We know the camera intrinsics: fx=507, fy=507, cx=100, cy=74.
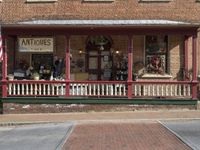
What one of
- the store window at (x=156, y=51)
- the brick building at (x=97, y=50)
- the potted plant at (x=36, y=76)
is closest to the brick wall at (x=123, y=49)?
the brick building at (x=97, y=50)

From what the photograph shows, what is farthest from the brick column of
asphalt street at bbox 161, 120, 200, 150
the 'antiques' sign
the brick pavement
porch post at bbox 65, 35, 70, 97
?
asphalt street at bbox 161, 120, 200, 150

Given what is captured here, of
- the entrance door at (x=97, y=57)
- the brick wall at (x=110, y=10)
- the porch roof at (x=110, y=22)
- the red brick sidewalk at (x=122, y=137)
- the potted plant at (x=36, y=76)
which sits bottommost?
the red brick sidewalk at (x=122, y=137)

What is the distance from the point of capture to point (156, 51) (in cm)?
2489

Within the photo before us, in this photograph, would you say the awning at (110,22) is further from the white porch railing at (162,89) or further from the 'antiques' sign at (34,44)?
the white porch railing at (162,89)

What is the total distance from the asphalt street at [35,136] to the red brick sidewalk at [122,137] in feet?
1.13

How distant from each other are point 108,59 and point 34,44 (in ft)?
12.4

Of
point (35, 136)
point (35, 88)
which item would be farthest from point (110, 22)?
point (35, 136)

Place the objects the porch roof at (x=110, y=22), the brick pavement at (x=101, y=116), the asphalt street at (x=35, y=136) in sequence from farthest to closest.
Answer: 1. the porch roof at (x=110, y=22)
2. the brick pavement at (x=101, y=116)
3. the asphalt street at (x=35, y=136)

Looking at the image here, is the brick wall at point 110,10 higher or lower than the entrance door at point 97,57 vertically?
higher

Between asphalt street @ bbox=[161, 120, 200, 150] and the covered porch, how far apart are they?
13.7ft

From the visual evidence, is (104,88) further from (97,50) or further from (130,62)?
(97,50)

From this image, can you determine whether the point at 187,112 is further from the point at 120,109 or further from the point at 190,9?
the point at 190,9

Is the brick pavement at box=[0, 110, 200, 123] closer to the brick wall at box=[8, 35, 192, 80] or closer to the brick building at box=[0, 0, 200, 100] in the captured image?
the brick building at box=[0, 0, 200, 100]

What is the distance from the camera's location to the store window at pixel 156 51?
24797 millimetres
